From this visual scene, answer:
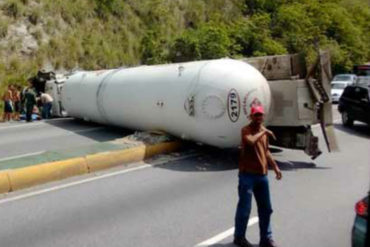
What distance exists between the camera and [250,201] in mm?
6324

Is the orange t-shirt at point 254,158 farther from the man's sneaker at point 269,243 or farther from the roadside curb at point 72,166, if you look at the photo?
the roadside curb at point 72,166

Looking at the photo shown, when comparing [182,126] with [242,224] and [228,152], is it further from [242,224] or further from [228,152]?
[242,224]

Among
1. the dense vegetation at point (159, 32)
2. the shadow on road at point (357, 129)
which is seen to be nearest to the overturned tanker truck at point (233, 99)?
the shadow on road at point (357, 129)

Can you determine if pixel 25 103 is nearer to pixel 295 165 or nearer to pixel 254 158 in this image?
pixel 295 165

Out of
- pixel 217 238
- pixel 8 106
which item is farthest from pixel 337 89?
pixel 217 238

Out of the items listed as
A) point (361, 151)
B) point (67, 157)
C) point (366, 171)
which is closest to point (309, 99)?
point (366, 171)

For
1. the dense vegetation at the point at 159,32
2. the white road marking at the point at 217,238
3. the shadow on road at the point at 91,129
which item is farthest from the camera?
the dense vegetation at the point at 159,32

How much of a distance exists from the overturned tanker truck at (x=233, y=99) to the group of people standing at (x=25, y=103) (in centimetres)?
837

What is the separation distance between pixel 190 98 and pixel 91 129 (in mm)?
6655

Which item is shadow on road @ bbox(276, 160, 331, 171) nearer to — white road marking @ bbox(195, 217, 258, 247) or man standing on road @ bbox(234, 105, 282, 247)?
white road marking @ bbox(195, 217, 258, 247)

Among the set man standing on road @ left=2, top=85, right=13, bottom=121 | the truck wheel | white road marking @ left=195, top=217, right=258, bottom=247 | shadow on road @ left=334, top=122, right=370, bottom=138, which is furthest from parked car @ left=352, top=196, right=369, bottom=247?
man standing on road @ left=2, top=85, right=13, bottom=121

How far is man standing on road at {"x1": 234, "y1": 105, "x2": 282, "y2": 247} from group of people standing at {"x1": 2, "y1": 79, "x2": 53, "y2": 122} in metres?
15.8

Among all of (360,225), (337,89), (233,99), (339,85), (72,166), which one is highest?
(233,99)

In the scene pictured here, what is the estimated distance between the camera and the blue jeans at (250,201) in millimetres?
6281
